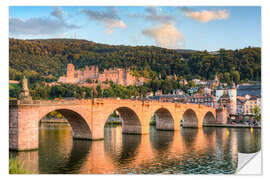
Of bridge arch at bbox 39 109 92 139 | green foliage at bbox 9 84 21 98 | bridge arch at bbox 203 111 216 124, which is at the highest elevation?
green foliage at bbox 9 84 21 98

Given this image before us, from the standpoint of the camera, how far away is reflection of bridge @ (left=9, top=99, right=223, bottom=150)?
64.5 ft

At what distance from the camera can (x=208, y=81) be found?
273 feet

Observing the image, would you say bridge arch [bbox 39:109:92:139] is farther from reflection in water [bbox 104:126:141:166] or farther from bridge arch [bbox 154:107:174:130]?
bridge arch [bbox 154:107:174:130]

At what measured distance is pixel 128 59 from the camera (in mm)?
84812

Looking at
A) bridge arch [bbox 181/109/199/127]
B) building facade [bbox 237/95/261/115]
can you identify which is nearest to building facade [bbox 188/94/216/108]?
building facade [bbox 237/95/261/115]

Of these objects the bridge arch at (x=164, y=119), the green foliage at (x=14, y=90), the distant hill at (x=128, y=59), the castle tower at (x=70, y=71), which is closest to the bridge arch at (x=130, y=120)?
the bridge arch at (x=164, y=119)

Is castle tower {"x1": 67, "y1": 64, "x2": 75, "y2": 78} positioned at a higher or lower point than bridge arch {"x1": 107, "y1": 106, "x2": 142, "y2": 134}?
higher
